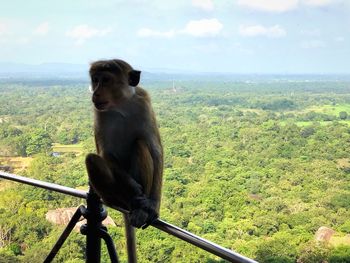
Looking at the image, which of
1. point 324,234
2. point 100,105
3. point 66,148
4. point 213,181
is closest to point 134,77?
point 100,105

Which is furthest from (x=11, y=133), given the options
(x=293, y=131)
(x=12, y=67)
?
(x=12, y=67)

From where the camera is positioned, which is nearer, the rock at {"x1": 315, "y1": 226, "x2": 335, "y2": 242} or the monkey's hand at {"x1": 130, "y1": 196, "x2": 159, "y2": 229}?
the monkey's hand at {"x1": 130, "y1": 196, "x2": 159, "y2": 229}

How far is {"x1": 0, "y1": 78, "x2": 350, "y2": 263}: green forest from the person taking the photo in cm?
1683

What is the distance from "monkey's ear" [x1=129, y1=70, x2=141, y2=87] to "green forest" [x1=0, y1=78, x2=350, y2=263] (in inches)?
158

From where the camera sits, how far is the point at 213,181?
30.6 metres

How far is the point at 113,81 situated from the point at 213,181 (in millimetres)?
28778

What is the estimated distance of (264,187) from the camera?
29.9 m

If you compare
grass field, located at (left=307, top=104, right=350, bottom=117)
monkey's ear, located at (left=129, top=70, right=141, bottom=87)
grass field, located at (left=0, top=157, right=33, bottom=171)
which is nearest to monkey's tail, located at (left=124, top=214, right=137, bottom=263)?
monkey's ear, located at (left=129, top=70, right=141, bottom=87)

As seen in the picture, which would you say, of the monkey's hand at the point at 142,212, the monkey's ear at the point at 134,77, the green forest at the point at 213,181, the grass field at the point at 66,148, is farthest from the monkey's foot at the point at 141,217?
the grass field at the point at 66,148

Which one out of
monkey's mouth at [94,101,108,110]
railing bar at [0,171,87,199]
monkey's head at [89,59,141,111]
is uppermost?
monkey's head at [89,59,141,111]

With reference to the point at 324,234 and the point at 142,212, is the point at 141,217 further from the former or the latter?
the point at 324,234

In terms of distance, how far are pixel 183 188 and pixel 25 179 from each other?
88.6 feet

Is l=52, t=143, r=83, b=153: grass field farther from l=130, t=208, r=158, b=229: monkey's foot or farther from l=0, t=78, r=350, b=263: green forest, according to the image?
l=130, t=208, r=158, b=229: monkey's foot

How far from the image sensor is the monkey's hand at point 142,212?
5.65 feet
